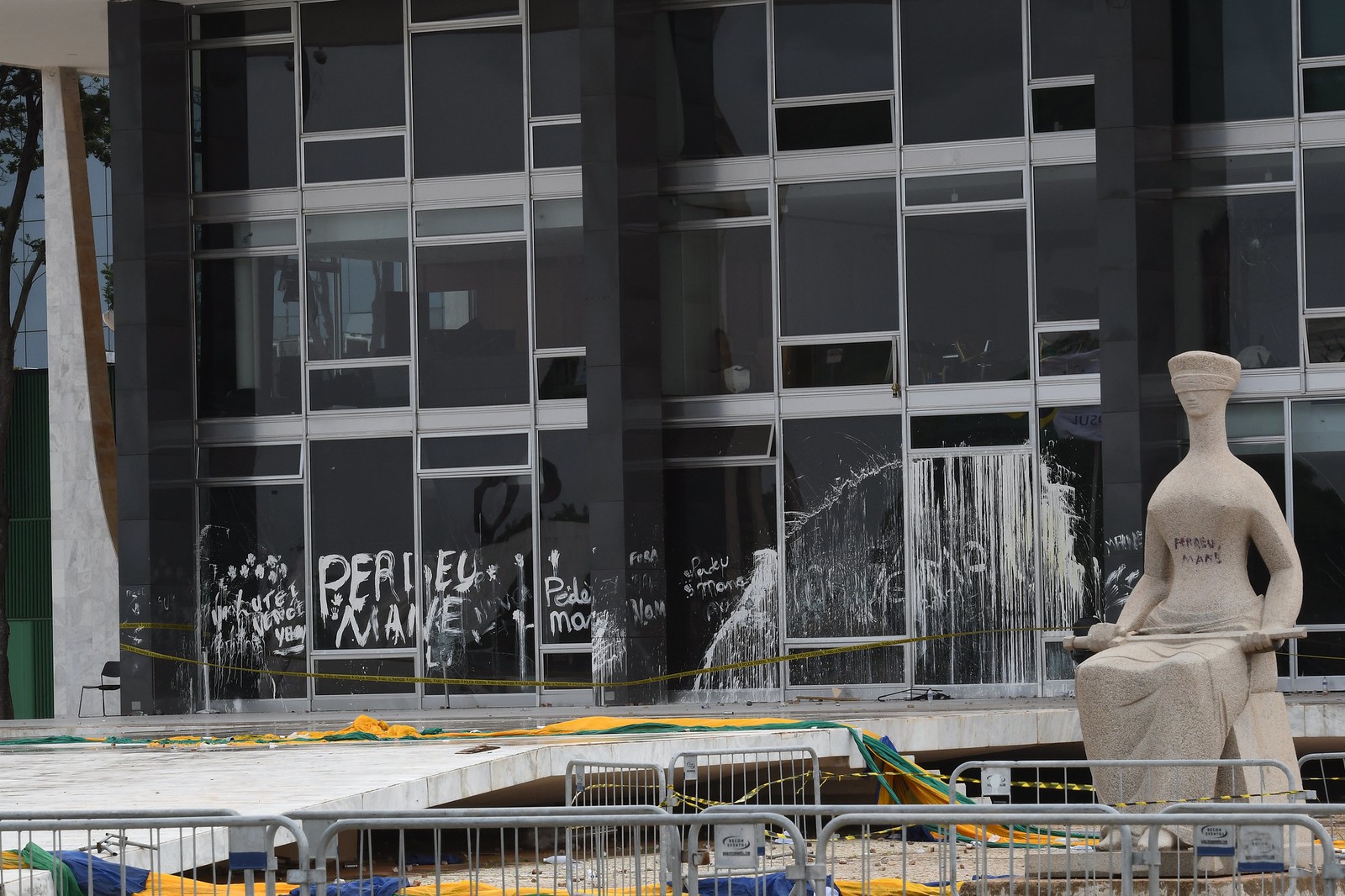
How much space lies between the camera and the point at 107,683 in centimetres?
2511

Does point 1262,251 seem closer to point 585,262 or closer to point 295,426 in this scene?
point 585,262

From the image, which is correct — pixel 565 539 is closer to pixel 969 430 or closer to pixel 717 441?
pixel 717 441

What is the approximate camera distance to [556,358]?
23.0m

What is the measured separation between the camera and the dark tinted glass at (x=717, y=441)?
2259 cm

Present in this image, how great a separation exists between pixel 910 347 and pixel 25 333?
68.3ft

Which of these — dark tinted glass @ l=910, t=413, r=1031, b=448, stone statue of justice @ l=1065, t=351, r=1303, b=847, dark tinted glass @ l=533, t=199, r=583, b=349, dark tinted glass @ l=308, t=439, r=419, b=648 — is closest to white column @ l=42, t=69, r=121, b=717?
dark tinted glass @ l=308, t=439, r=419, b=648

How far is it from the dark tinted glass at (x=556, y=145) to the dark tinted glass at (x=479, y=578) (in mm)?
3904

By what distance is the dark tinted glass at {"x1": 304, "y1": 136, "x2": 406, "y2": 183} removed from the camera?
2359 centimetres

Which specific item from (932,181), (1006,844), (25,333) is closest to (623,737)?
(1006,844)

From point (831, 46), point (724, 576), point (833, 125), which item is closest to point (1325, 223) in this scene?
point (833, 125)

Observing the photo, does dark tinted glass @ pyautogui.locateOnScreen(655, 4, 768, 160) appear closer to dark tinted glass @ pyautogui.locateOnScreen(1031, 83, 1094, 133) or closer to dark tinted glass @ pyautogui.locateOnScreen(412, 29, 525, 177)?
dark tinted glass @ pyautogui.locateOnScreen(412, 29, 525, 177)

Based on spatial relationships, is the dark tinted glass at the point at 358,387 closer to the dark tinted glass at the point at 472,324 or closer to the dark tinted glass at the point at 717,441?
the dark tinted glass at the point at 472,324

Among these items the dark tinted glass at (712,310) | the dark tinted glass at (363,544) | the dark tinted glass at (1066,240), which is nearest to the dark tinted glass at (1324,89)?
the dark tinted glass at (1066,240)

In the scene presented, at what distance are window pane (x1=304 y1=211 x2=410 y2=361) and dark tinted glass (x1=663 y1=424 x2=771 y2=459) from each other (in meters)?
3.57
